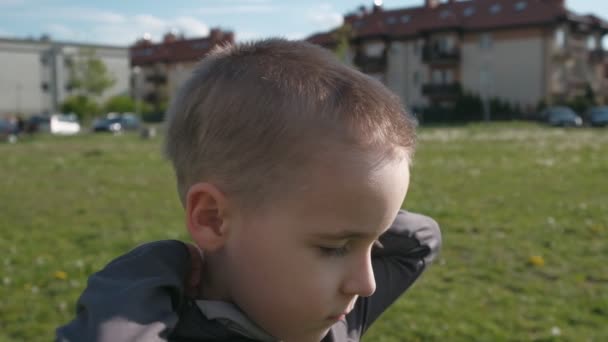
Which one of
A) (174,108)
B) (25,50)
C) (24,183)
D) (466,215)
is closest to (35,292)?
(174,108)

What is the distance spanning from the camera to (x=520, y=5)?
5784 cm

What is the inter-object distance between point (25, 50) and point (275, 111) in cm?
8325

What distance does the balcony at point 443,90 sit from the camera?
194 feet

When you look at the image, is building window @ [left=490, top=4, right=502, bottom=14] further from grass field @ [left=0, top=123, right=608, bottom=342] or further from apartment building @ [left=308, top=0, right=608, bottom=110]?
grass field @ [left=0, top=123, right=608, bottom=342]

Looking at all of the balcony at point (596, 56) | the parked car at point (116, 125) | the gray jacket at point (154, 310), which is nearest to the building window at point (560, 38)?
the balcony at point (596, 56)

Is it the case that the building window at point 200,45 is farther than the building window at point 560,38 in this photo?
Yes

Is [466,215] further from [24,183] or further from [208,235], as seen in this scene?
[24,183]

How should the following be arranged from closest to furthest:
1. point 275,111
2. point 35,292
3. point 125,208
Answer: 1. point 275,111
2. point 35,292
3. point 125,208

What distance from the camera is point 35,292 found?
5758mm

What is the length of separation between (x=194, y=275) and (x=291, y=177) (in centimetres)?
35

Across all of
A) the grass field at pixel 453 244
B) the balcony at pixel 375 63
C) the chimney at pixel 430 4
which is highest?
the chimney at pixel 430 4

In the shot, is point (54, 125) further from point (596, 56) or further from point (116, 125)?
point (596, 56)

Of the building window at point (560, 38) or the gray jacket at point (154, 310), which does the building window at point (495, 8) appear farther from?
the gray jacket at point (154, 310)

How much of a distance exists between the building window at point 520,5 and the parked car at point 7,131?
40.9m
